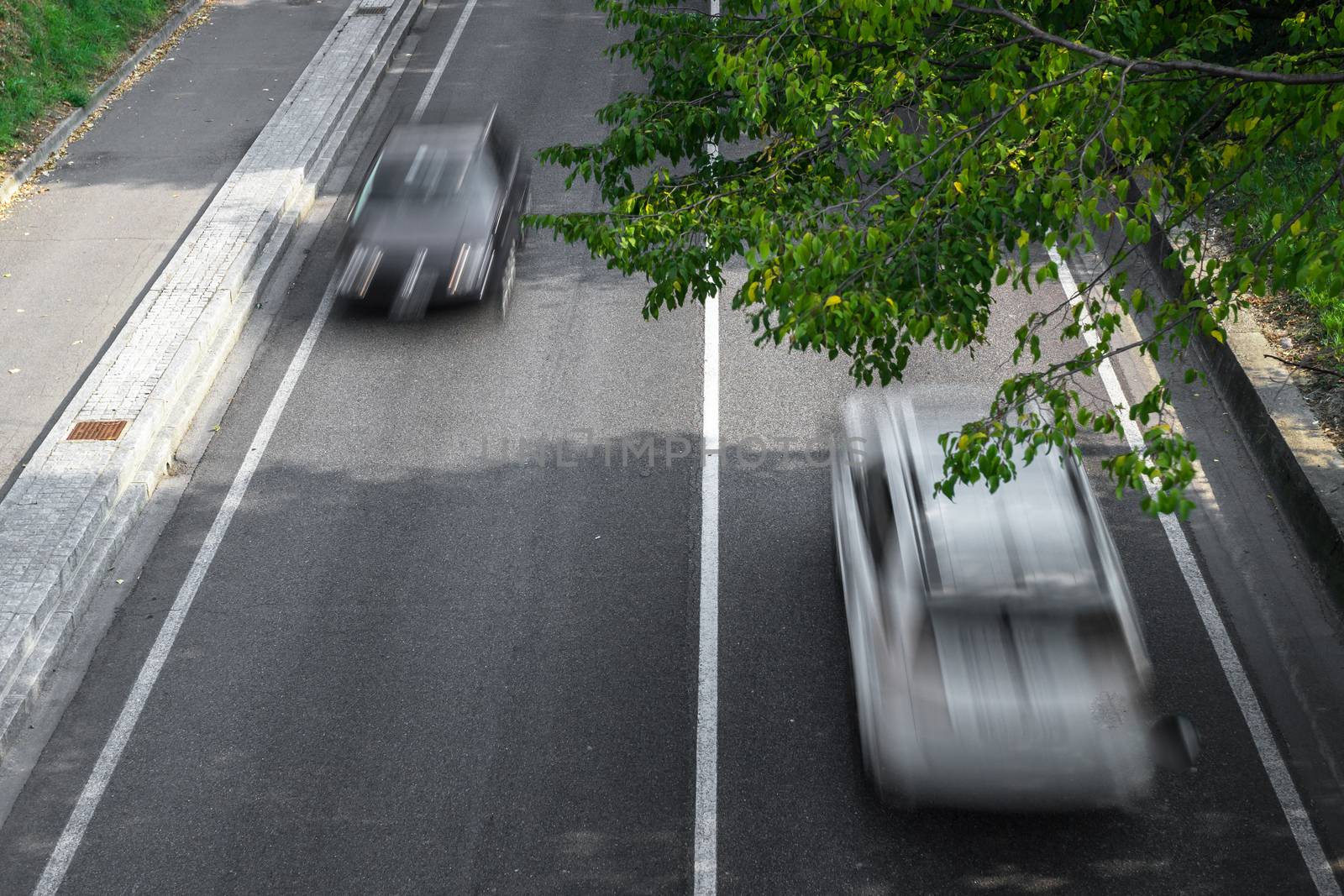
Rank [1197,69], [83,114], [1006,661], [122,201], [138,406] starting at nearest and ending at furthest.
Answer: [1197,69] → [1006,661] → [138,406] → [122,201] → [83,114]

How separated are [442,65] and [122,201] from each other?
23.6 feet

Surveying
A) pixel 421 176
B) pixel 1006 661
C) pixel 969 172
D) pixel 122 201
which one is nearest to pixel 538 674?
pixel 1006 661

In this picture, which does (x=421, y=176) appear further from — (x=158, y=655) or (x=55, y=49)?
(x=55, y=49)

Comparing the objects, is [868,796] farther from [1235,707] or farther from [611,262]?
[611,262]

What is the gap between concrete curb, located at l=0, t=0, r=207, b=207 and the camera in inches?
606

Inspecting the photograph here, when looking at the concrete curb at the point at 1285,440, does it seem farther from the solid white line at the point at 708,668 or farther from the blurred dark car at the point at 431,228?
the blurred dark car at the point at 431,228

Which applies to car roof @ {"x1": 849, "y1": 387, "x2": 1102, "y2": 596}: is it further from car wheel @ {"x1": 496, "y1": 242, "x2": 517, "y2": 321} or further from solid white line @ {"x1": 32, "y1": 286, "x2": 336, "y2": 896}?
car wheel @ {"x1": 496, "y1": 242, "x2": 517, "y2": 321}

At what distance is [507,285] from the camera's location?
13.1 meters

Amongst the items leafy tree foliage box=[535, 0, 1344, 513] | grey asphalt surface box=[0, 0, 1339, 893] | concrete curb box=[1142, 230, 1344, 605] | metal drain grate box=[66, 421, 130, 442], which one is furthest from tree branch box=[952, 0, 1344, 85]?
metal drain grate box=[66, 421, 130, 442]

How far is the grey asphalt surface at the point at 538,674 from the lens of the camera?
683cm

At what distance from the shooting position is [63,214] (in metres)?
14.9

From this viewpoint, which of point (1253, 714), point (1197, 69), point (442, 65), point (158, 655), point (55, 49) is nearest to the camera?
point (1197, 69)

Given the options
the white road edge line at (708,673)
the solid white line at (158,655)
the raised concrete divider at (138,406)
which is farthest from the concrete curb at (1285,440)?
the raised concrete divider at (138,406)

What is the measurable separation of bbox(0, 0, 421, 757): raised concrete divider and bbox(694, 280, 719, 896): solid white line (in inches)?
187
